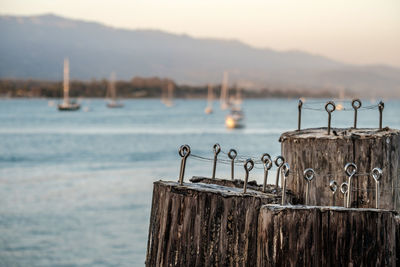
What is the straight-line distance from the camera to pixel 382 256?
4070 mm

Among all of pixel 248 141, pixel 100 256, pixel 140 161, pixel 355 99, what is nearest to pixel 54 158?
→ pixel 140 161

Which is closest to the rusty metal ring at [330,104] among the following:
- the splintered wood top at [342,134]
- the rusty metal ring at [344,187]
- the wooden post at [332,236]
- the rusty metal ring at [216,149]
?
the splintered wood top at [342,134]

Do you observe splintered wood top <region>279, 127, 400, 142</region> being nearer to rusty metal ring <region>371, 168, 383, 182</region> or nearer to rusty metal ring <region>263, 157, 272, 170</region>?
rusty metal ring <region>371, 168, 383, 182</region>

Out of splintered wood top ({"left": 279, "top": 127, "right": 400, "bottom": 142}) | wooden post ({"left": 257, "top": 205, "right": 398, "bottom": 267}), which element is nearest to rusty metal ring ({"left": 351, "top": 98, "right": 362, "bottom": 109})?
splintered wood top ({"left": 279, "top": 127, "right": 400, "bottom": 142})

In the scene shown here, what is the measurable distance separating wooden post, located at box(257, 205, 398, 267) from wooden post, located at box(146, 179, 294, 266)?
67 centimetres

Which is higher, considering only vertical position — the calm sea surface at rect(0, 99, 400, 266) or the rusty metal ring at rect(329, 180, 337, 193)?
the rusty metal ring at rect(329, 180, 337, 193)

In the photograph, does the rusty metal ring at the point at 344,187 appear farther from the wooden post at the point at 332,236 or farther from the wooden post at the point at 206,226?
the wooden post at the point at 332,236

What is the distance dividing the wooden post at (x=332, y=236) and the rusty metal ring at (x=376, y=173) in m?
0.86

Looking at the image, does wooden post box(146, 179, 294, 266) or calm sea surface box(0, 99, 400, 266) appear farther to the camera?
calm sea surface box(0, 99, 400, 266)

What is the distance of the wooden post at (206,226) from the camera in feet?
15.4

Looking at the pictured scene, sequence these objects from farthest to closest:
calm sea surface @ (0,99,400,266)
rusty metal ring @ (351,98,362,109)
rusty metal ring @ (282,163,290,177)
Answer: calm sea surface @ (0,99,400,266) → rusty metal ring @ (351,98,362,109) → rusty metal ring @ (282,163,290,177)

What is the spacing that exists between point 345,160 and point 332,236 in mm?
1563

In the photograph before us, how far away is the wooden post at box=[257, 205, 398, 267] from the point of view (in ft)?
13.2

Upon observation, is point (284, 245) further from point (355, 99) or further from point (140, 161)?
point (140, 161)
